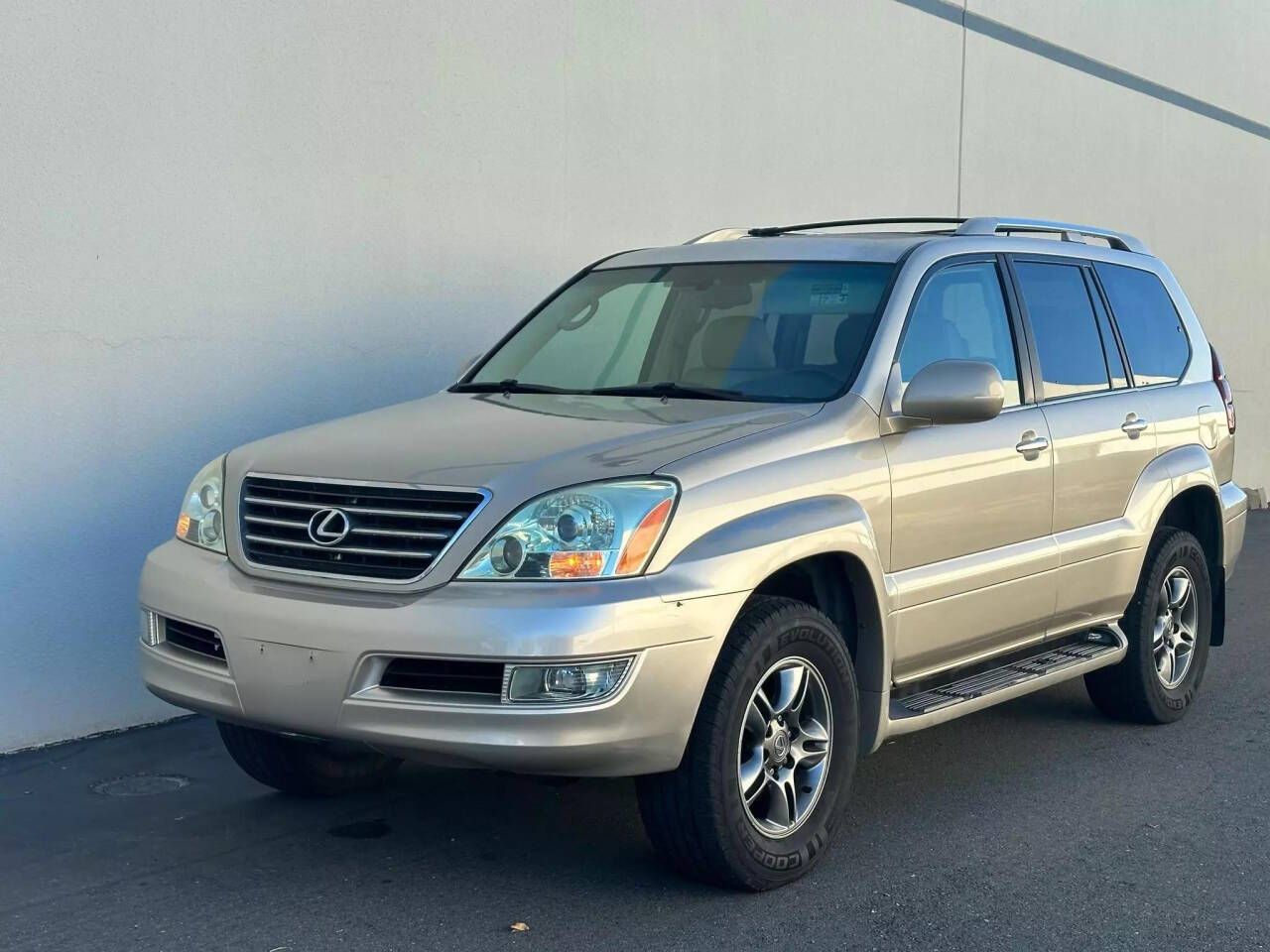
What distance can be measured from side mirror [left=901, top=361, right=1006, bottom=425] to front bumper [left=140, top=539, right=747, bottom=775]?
1064 millimetres

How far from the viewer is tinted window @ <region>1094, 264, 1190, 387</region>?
6.41 m

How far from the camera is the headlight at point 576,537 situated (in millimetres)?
3988

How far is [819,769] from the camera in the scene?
14.8 feet

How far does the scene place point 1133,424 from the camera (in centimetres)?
612

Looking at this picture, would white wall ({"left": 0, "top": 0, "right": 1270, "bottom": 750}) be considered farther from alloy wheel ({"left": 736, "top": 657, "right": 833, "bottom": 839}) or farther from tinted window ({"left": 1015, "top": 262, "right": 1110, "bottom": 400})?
alloy wheel ({"left": 736, "top": 657, "right": 833, "bottom": 839})

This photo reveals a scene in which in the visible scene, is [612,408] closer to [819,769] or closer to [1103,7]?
[819,769]

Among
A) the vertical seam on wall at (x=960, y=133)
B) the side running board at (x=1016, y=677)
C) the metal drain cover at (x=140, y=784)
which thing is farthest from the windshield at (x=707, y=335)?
the vertical seam on wall at (x=960, y=133)

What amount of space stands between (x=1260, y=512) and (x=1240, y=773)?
1158 cm

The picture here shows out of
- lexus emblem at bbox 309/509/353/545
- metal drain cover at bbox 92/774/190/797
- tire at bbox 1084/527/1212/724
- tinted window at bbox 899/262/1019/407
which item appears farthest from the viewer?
tire at bbox 1084/527/1212/724

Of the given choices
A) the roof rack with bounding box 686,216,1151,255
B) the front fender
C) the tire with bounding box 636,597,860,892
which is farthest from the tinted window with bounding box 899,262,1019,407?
the tire with bounding box 636,597,860,892

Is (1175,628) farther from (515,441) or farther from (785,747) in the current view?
(515,441)

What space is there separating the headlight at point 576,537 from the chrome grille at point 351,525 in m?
0.13

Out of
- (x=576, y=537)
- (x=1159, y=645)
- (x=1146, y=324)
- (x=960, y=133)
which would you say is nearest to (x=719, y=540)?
(x=576, y=537)

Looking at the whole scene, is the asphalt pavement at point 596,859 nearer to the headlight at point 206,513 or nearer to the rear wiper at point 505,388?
the headlight at point 206,513
